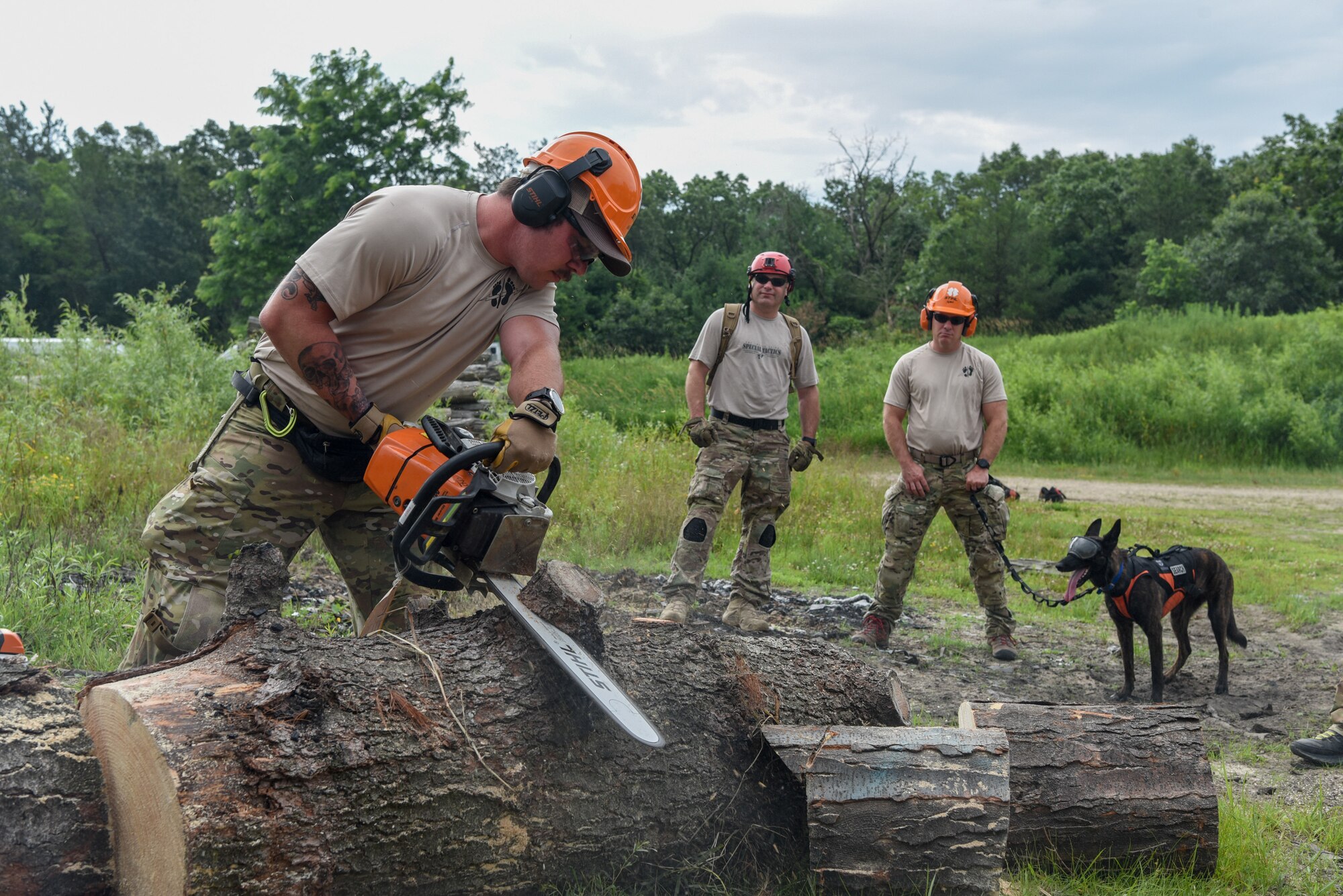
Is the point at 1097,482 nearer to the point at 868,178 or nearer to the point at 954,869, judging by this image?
the point at 954,869

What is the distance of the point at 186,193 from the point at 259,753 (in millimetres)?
53065

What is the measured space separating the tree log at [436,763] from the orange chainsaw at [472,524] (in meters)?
0.09

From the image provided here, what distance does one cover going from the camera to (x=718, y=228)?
1638 inches

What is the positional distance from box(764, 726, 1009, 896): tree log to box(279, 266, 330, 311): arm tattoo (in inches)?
74.2

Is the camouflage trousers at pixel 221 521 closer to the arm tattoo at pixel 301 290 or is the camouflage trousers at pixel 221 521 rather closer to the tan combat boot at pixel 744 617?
the arm tattoo at pixel 301 290

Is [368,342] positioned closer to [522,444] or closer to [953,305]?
[522,444]

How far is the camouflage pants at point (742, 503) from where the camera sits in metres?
5.75

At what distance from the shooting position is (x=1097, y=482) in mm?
13531

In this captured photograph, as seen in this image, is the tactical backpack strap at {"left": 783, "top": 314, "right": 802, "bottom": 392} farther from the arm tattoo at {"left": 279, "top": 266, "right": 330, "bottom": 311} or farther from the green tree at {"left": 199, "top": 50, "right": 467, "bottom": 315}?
the green tree at {"left": 199, "top": 50, "right": 467, "bottom": 315}

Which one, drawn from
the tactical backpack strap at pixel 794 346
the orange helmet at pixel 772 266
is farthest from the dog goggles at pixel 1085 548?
the orange helmet at pixel 772 266

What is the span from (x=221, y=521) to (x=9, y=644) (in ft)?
1.97

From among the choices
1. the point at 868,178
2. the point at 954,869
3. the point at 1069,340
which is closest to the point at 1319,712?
the point at 954,869

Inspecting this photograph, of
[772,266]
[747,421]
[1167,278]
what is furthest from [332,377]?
[1167,278]

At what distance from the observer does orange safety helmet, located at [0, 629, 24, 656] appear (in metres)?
2.42
